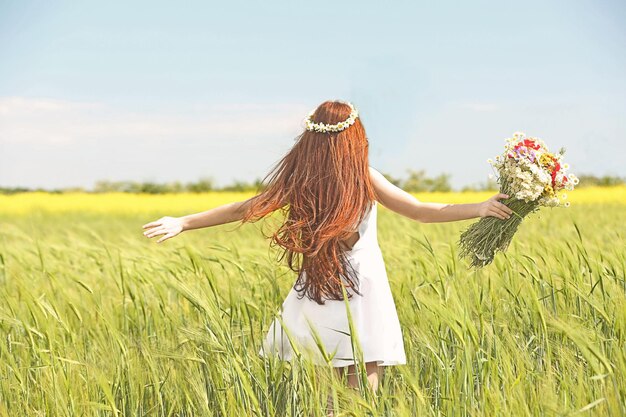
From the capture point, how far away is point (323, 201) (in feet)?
8.34

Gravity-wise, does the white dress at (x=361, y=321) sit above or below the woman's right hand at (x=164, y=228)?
below

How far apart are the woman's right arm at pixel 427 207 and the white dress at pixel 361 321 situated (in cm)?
11

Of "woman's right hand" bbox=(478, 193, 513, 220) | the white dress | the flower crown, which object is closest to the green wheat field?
the white dress

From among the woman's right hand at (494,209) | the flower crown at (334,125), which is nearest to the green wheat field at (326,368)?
the woman's right hand at (494,209)

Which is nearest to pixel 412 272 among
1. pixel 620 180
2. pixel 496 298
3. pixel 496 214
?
pixel 496 298

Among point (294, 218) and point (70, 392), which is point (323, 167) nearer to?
point (294, 218)

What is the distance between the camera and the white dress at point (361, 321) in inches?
97.9

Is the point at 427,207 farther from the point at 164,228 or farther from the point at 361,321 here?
the point at 164,228

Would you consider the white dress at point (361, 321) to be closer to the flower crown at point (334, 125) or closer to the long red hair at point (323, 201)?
the long red hair at point (323, 201)

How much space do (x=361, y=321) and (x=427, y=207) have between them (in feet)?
1.49

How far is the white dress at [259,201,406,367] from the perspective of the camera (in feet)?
8.16

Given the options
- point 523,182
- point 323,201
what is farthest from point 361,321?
point 523,182

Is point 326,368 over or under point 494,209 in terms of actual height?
under

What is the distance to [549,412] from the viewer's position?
6.07 feet
